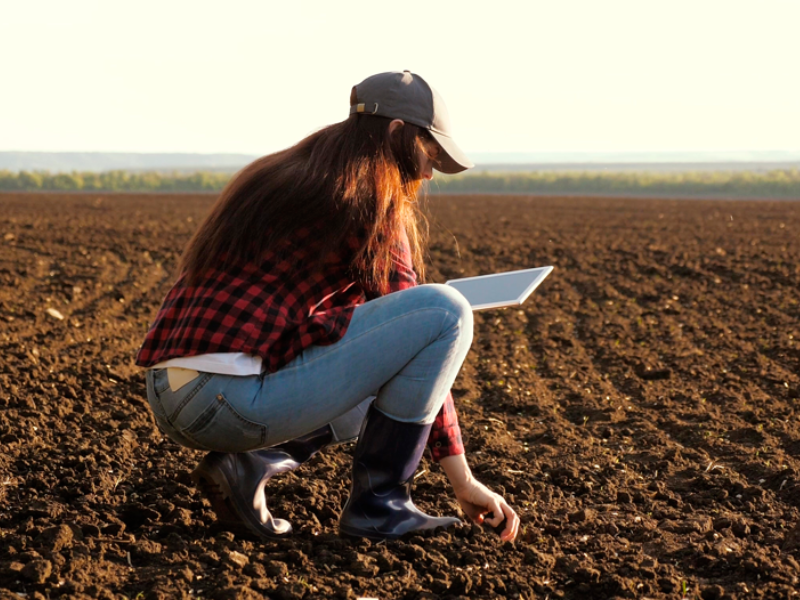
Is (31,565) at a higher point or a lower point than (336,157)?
lower

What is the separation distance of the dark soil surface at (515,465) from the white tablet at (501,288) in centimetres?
20

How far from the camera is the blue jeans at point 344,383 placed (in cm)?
281

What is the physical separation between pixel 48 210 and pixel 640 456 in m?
19.6

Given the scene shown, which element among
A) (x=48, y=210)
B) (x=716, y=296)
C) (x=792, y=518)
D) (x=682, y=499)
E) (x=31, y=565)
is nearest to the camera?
(x=31, y=565)

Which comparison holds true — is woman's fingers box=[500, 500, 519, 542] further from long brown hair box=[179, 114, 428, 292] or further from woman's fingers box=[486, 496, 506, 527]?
long brown hair box=[179, 114, 428, 292]

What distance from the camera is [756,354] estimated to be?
264 inches

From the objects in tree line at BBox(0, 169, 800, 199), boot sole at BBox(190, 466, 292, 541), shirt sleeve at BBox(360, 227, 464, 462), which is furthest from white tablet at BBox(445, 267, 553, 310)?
tree line at BBox(0, 169, 800, 199)

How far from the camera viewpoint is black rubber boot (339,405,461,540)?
115 inches

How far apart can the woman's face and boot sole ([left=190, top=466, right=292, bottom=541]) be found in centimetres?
116

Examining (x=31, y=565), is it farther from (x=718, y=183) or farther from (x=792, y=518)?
(x=718, y=183)

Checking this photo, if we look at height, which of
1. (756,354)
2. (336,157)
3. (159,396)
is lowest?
(756,354)

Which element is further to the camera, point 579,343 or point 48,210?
point 48,210

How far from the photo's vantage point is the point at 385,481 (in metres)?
2.97

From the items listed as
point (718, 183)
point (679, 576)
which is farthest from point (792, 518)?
point (718, 183)
